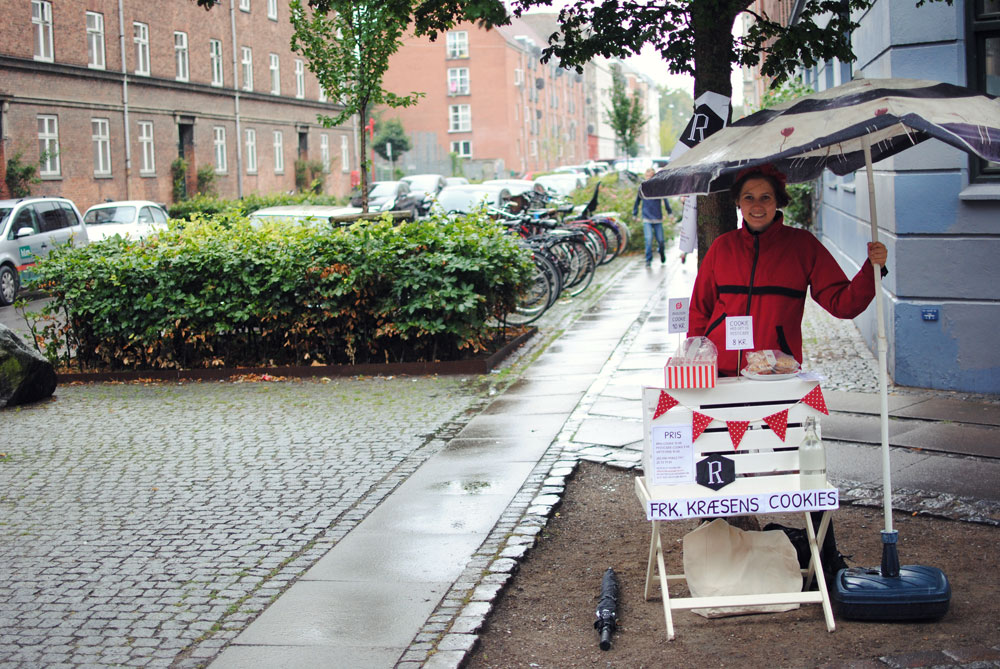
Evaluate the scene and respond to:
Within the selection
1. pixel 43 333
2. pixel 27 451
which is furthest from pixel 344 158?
pixel 27 451

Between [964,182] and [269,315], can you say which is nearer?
[964,182]

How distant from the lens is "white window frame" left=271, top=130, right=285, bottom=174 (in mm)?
51031

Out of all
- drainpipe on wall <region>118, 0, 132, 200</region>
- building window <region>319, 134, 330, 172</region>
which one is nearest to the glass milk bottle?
drainpipe on wall <region>118, 0, 132, 200</region>

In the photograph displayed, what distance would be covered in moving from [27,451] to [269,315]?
3.35 metres

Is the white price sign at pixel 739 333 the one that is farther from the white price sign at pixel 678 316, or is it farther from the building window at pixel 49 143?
the building window at pixel 49 143

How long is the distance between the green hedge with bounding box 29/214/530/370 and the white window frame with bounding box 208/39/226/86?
3551 cm

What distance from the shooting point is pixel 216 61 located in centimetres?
4594

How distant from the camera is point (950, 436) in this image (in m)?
7.49

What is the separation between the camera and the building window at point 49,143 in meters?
34.6

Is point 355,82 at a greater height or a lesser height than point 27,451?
greater

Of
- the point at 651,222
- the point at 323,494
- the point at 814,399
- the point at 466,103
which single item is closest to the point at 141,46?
the point at 651,222

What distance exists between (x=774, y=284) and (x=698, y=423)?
0.75m

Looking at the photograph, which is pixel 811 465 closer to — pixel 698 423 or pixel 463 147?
pixel 698 423

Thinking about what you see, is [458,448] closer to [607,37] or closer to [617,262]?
[607,37]
